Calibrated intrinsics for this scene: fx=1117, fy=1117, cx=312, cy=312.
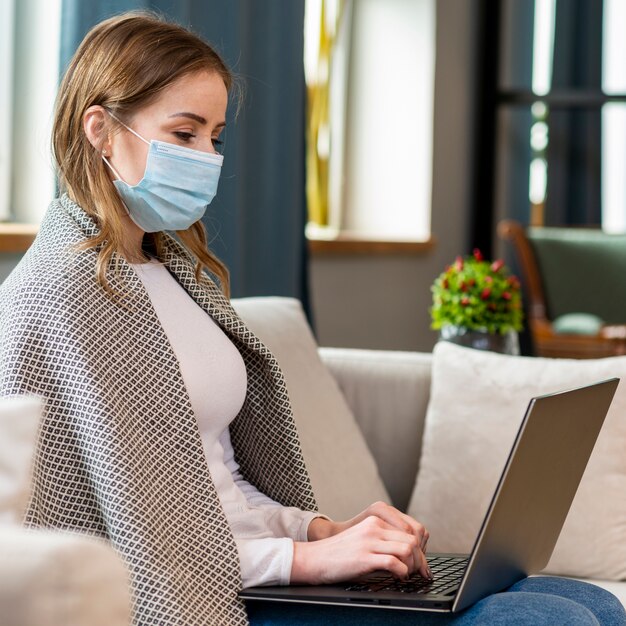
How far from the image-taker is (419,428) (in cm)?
212

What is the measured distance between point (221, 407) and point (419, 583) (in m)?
0.32

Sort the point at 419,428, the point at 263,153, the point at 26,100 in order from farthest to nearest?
the point at 263,153, the point at 26,100, the point at 419,428

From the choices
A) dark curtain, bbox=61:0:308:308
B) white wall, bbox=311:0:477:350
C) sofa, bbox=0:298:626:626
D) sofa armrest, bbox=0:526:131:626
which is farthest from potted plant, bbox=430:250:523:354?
white wall, bbox=311:0:477:350

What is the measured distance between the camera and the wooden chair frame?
3955mm

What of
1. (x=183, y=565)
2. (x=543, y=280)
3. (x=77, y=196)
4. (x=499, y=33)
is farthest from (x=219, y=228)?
(x=499, y=33)

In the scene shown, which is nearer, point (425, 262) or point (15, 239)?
point (15, 239)

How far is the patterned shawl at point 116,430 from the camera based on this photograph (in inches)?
46.0

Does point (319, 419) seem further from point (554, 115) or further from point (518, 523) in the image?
point (554, 115)

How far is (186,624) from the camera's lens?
1182mm

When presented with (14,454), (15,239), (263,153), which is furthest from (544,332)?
(14,454)

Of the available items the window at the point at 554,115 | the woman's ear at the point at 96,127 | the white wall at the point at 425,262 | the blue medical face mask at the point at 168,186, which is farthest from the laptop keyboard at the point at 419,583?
the window at the point at 554,115

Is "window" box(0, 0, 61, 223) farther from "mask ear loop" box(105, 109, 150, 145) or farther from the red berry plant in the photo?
"mask ear loop" box(105, 109, 150, 145)

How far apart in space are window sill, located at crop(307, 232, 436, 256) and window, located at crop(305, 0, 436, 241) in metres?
0.05

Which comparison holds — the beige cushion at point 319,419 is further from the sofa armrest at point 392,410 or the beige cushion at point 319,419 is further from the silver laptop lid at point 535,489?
the silver laptop lid at point 535,489
